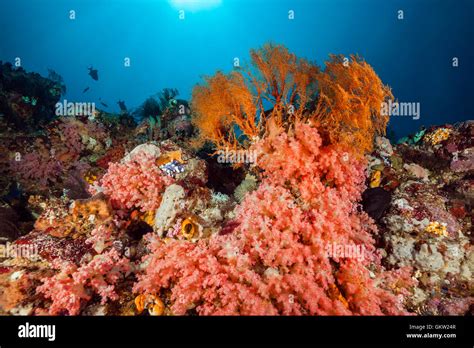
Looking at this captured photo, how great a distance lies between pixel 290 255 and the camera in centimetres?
406

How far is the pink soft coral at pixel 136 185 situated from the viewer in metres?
5.83

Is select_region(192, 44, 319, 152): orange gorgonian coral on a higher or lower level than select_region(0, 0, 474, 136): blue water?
lower

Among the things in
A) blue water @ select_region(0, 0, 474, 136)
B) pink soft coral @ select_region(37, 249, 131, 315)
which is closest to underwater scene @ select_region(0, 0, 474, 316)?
pink soft coral @ select_region(37, 249, 131, 315)

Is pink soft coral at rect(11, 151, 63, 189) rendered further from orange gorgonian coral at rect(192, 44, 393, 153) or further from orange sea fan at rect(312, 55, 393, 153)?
orange sea fan at rect(312, 55, 393, 153)

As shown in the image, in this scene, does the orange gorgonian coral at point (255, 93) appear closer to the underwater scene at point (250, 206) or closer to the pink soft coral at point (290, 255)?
the underwater scene at point (250, 206)

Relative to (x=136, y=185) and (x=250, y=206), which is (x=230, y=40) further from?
(x=250, y=206)

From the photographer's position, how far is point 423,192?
242 inches

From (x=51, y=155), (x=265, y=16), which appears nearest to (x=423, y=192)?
(x=51, y=155)

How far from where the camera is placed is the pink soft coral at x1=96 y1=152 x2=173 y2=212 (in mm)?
5828

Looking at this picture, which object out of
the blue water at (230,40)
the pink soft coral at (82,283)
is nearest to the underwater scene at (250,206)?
the pink soft coral at (82,283)

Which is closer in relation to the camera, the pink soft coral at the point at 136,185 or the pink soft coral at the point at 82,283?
the pink soft coral at the point at 82,283

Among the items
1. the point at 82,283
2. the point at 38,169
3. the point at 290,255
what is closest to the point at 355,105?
the point at 290,255

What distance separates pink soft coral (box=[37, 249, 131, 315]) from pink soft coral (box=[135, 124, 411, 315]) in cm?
48

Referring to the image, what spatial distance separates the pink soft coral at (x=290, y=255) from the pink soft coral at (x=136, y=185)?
52.7 inches
